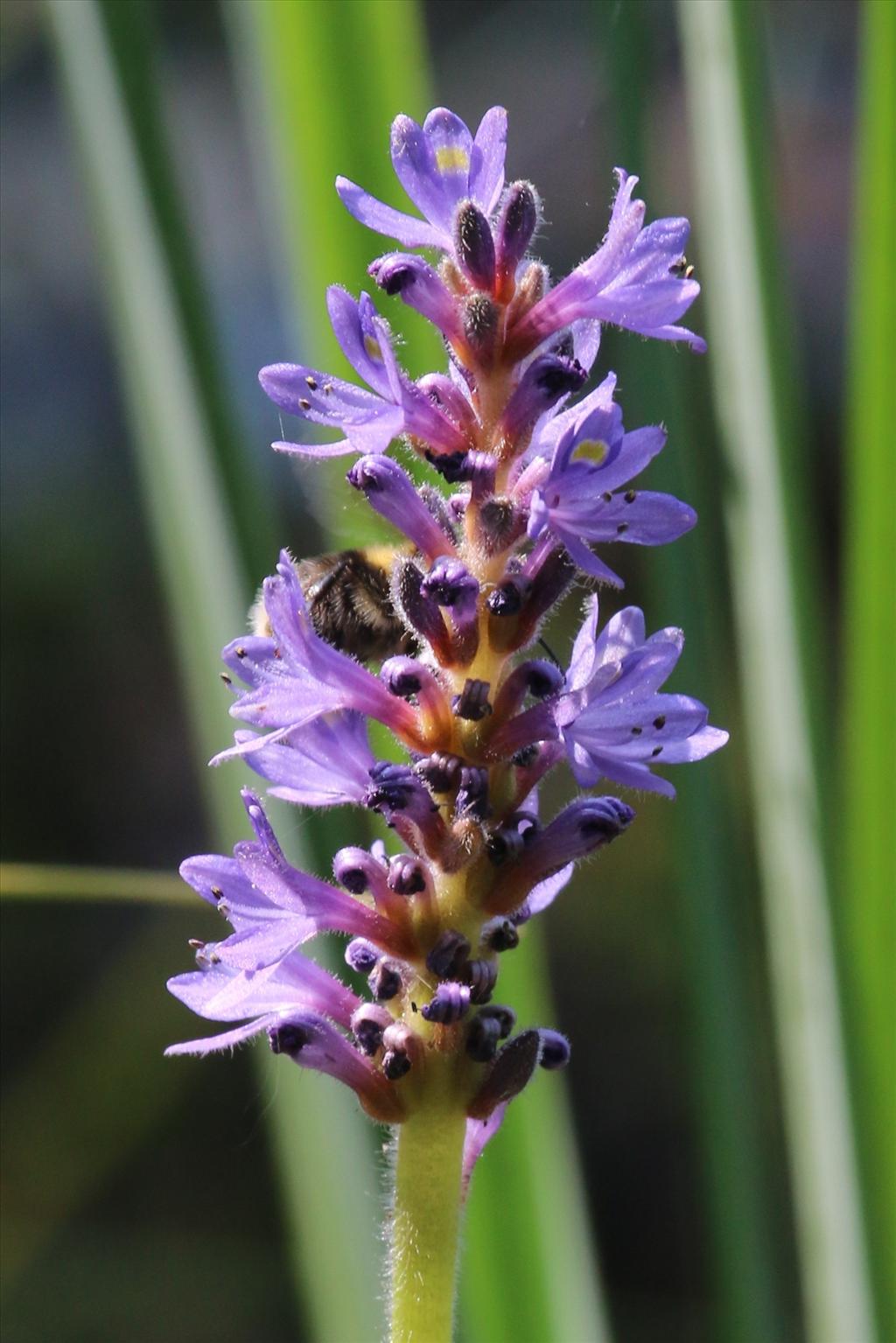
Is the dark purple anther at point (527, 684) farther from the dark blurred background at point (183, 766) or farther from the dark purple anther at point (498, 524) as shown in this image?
the dark blurred background at point (183, 766)

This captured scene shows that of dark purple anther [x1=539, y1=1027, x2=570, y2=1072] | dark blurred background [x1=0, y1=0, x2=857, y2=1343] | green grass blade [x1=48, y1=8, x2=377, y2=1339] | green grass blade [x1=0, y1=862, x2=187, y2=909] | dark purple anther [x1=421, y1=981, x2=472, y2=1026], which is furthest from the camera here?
dark blurred background [x1=0, y1=0, x2=857, y2=1343]

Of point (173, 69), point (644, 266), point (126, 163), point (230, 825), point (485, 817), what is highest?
point (173, 69)

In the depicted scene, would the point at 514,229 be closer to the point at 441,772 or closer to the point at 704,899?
the point at 441,772

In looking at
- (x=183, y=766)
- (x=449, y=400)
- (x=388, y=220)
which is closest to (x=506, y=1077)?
(x=449, y=400)

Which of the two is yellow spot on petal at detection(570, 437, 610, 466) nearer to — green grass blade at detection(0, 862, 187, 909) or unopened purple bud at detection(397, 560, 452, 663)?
unopened purple bud at detection(397, 560, 452, 663)

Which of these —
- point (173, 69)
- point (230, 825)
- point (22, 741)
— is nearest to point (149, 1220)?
point (22, 741)

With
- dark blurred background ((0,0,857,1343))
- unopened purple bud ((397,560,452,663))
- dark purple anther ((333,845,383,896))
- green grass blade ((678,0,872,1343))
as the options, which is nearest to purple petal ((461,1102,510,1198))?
dark purple anther ((333,845,383,896))

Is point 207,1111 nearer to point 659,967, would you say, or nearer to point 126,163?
point 659,967
